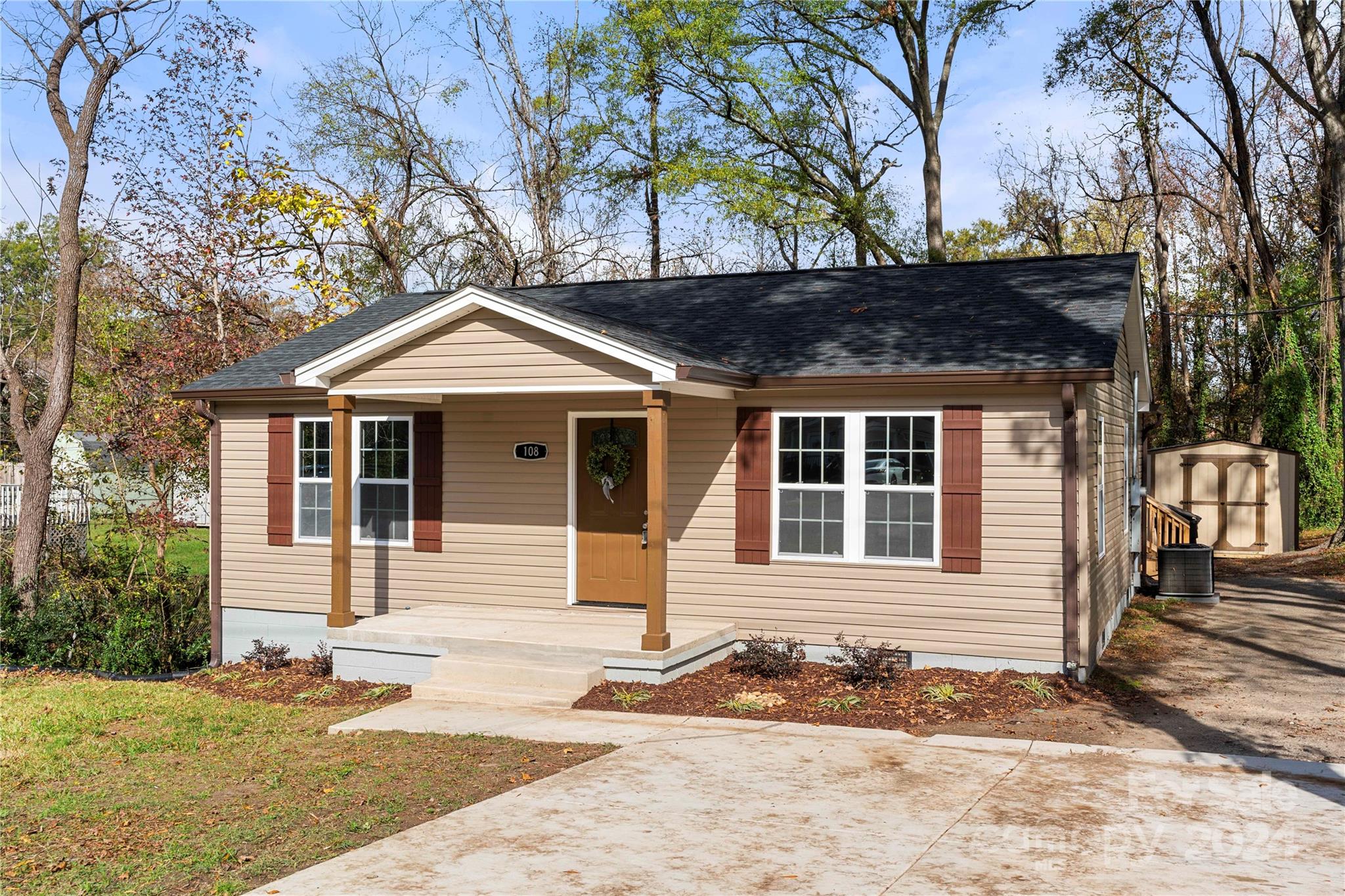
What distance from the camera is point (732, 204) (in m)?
23.7

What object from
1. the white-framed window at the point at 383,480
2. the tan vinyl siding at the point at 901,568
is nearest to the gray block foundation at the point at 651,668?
the tan vinyl siding at the point at 901,568

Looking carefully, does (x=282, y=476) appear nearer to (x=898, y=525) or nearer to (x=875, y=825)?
(x=898, y=525)

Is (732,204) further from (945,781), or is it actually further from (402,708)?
(945,781)

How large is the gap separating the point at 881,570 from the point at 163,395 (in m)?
10.8

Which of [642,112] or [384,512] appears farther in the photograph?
[642,112]

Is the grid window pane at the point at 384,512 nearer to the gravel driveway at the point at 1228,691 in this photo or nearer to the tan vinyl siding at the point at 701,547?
the tan vinyl siding at the point at 701,547

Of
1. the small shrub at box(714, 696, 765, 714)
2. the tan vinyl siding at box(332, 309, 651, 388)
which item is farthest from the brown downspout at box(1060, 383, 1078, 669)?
the tan vinyl siding at box(332, 309, 651, 388)

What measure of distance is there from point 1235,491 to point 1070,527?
41.3 feet

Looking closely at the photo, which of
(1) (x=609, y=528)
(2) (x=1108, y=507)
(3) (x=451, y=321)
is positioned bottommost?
(1) (x=609, y=528)

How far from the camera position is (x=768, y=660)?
8.96 metres

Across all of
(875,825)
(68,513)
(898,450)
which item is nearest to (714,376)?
(898,450)

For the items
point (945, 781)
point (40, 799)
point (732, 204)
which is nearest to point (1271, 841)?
point (945, 781)

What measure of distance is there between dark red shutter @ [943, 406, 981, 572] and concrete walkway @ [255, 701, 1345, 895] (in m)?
2.24

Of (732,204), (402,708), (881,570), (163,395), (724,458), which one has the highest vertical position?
(732,204)
